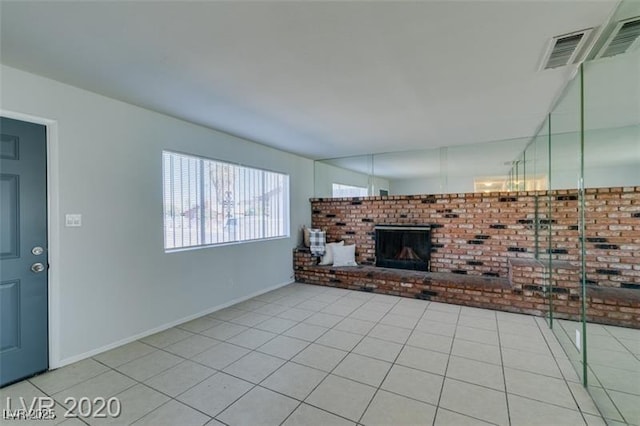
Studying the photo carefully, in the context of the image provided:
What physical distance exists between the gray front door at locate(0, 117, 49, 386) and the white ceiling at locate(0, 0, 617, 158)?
2.04ft

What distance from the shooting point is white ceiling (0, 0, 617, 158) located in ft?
5.26

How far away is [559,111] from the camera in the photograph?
2873mm

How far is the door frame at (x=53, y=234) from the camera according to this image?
8.12ft

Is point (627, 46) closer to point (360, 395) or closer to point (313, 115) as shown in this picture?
point (313, 115)

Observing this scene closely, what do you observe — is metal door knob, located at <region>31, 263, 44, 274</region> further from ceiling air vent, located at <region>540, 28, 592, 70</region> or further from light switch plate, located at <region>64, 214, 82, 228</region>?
ceiling air vent, located at <region>540, 28, 592, 70</region>

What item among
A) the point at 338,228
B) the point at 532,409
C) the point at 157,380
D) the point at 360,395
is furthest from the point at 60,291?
the point at 338,228

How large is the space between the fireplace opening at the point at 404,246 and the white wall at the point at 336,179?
0.82 metres

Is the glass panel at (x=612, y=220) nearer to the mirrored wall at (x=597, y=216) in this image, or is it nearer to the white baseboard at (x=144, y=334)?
the mirrored wall at (x=597, y=216)

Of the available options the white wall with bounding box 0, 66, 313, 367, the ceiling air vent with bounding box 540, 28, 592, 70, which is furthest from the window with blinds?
the ceiling air vent with bounding box 540, 28, 592, 70

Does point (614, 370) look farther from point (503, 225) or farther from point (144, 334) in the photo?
point (144, 334)

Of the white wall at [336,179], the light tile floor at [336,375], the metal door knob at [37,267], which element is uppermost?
the white wall at [336,179]

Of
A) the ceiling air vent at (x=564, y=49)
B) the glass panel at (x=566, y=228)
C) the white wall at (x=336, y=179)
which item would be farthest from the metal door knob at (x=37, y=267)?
the glass panel at (x=566, y=228)

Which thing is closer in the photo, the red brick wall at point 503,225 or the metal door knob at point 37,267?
the metal door knob at point 37,267

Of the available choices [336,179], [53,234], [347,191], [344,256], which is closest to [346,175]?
[336,179]
